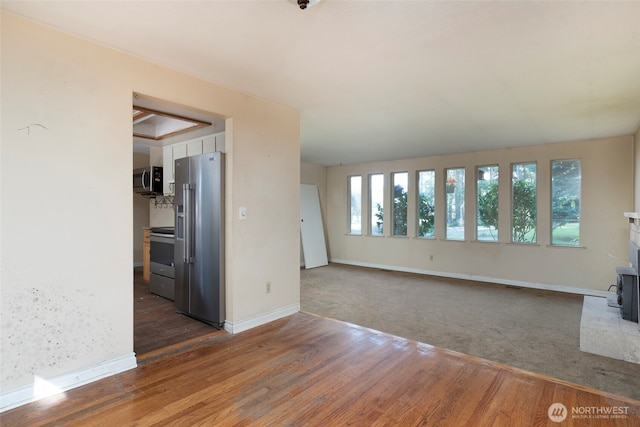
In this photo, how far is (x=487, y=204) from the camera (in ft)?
20.5

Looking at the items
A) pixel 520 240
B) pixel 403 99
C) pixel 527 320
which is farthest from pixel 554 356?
pixel 520 240

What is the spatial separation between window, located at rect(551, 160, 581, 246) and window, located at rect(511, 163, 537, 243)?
274 millimetres

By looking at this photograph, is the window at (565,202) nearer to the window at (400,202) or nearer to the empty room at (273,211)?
the empty room at (273,211)

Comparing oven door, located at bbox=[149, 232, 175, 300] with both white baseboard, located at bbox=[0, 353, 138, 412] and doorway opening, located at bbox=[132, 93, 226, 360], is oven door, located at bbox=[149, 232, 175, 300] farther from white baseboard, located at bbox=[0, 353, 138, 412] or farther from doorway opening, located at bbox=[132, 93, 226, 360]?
white baseboard, located at bbox=[0, 353, 138, 412]

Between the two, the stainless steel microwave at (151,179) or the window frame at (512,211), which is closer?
the stainless steel microwave at (151,179)

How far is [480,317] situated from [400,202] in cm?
362

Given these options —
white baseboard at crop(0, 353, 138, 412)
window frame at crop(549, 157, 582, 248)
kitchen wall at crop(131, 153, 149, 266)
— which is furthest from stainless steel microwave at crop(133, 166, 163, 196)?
window frame at crop(549, 157, 582, 248)

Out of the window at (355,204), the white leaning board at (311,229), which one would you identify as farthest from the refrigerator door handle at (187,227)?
the window at (355,204)

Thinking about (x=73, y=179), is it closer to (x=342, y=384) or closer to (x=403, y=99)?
(x=342, y=384)

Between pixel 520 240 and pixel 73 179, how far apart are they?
20.9ft

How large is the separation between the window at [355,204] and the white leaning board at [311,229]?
2.49 feet

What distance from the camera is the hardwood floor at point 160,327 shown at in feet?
9.97

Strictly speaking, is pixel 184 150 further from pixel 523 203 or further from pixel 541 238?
pixel 541 238

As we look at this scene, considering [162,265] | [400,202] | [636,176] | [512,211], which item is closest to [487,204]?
[512,211]
